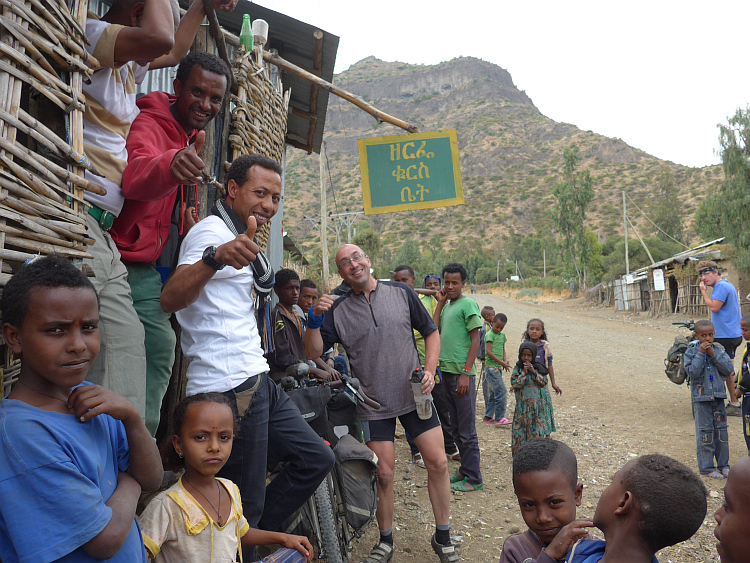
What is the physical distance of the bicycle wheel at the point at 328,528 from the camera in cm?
297

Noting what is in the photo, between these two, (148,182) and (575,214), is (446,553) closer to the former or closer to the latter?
(148,182)

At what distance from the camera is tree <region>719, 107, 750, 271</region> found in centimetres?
2169

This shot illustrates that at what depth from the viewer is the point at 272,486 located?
8.55 ft

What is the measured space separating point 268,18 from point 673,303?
22872 millimetres

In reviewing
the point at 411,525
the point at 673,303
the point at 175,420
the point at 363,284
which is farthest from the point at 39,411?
the point at 673,303

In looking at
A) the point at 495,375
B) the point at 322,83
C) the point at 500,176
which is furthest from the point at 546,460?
the point at 500,176

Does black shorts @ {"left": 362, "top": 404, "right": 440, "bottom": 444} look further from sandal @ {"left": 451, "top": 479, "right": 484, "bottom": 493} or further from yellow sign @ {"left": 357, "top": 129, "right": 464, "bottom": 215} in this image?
yellow sign @ {"left": 357, "top": 129, "right": 464, "bottom": 215}

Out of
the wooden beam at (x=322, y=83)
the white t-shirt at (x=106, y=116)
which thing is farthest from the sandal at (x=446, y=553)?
the wooden beam at (x=322, y=83)

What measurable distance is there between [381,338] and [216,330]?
5.24 ft

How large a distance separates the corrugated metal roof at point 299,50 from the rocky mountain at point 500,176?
151ft

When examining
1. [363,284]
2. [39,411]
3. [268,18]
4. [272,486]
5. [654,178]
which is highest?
[654,178]

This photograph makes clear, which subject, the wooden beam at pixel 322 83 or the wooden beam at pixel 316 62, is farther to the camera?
the wooden beam at pixel 316 62

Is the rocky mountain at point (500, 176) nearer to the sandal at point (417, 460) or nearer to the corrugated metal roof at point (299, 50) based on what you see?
the corrugated metal roof at point (299, 50)

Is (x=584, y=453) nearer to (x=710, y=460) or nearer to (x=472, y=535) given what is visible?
(x=710, y=460)
